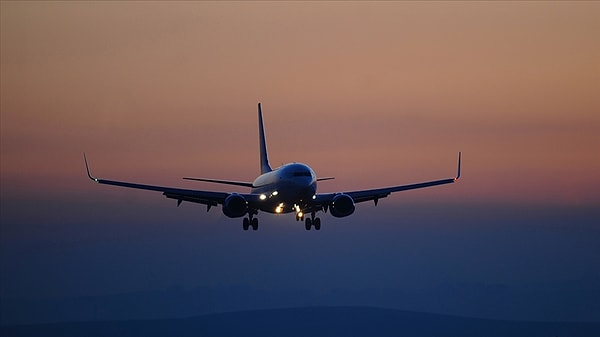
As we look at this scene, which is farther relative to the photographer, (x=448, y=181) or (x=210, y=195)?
(x=448, y=181)

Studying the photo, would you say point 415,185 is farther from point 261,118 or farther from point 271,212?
point 261,118

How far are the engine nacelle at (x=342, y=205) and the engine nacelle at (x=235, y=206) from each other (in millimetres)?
8909

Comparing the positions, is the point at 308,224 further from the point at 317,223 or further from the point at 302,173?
the point at 302,173

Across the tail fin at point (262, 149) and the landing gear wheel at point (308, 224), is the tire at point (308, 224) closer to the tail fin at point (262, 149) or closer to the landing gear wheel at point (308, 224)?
the landing gear wheel at point (308, 224)

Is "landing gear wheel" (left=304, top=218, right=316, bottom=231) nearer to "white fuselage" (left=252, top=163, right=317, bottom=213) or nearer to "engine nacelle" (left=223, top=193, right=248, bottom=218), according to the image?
"white fuselage" (left=252, top=163, right=317, bottom=213)

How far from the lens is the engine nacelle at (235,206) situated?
106688 mm

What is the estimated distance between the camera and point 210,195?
363ft

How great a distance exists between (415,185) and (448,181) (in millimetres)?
3931

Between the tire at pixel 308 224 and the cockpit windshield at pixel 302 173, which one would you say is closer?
the cockpit windshield at pixel 302 173

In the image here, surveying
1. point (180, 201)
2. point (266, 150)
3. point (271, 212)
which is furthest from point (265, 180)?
point (266, 150)

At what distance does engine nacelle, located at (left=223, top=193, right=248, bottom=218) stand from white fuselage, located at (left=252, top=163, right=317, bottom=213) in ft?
8.36

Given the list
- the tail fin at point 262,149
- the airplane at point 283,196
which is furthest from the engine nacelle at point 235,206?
the tail fin at point 262,149

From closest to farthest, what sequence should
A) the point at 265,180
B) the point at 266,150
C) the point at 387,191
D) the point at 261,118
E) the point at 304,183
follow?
the point at 304,183 < the point at 265,180 < the point at 387,191 < the point at 266,150 < the point at 261,118

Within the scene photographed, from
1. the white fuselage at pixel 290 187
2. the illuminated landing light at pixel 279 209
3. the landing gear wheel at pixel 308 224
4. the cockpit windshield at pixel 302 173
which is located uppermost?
the cockpit windshield at pixel 302 173
